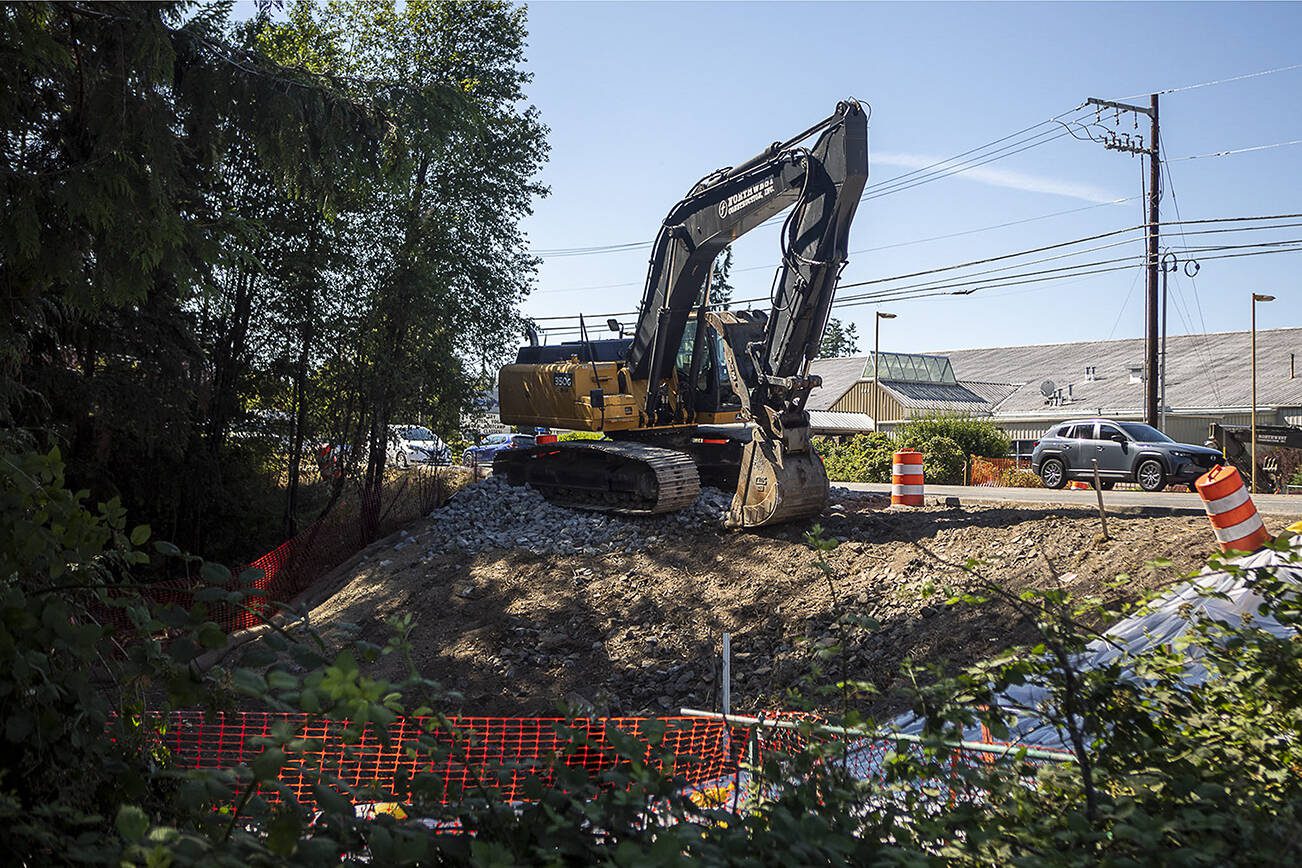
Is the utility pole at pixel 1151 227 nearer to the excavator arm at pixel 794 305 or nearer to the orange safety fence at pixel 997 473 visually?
the orange safety fence at pixel 997 473

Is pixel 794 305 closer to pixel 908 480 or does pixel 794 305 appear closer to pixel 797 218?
pixel 797 218

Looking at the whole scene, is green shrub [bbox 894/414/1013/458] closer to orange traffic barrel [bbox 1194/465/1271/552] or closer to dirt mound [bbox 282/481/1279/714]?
dirt mound [bbox 282/481/1279/714]

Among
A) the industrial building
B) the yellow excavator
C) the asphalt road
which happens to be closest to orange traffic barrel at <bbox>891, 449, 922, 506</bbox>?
the asphalt road

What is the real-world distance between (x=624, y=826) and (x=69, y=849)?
1.02 metres

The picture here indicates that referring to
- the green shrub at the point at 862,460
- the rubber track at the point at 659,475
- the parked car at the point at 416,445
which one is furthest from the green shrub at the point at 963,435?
the rubber track at the point at 659,475

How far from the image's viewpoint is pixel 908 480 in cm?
1473

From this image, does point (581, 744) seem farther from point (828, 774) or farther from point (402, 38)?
point (402, 38)

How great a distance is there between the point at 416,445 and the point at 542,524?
5.53m

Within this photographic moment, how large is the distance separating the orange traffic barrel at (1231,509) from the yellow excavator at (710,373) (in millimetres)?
4658

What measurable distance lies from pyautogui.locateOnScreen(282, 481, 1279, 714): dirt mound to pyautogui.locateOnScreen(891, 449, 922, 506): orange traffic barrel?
42.5 inches

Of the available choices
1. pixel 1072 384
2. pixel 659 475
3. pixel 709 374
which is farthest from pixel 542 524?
pixel 1072 384

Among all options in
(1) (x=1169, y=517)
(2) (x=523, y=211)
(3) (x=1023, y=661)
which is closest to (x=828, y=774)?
(3) (x=1023, y=661)

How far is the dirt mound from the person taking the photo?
965 cm

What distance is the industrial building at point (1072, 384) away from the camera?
123 ft
